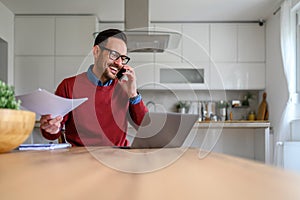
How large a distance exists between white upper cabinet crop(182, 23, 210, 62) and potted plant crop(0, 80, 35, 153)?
14.0 feet

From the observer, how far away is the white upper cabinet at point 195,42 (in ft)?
17.8

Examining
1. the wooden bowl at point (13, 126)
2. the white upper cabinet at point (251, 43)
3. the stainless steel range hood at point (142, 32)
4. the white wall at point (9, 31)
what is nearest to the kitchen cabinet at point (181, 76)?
the white upper cabinet at point (251, 43)

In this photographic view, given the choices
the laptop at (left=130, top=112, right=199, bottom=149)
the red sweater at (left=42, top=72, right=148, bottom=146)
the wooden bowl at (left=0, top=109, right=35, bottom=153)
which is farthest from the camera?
the red sweater at (left=42, top=72, right=148, bottom=146)

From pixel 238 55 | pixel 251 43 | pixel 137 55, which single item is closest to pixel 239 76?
pixel 238 55

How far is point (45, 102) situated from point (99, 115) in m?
0.51

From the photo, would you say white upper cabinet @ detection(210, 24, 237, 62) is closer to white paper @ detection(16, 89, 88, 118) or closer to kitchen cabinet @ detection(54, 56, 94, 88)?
kitchen cabinet @ detection(54, 56, 94, 88)

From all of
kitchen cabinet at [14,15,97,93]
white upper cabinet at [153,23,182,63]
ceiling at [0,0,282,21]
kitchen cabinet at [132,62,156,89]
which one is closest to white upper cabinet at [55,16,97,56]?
kitchen cabinet at [14,15,97,93]

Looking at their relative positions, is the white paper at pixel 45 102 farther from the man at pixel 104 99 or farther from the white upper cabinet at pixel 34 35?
the white upper cabinet at pixel 34 35

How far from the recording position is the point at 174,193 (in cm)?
45

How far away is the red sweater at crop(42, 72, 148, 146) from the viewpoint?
193cm

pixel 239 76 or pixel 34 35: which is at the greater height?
pixel 34 35

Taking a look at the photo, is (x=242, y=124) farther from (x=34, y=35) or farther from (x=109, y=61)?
(x=109, y=61)

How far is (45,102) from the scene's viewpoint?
4.85 ft

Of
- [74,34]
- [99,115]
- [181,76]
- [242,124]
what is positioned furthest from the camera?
[181,76]
